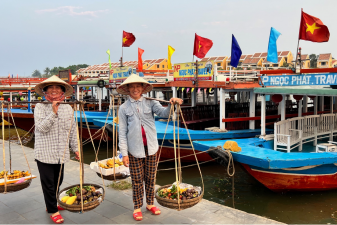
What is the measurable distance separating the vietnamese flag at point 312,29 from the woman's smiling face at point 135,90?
4.52m

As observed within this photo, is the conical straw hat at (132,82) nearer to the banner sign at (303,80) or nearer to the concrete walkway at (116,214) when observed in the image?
the concrete walkway at (116,214)

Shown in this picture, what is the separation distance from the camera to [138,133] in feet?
12.0

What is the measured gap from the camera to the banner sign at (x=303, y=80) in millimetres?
5621

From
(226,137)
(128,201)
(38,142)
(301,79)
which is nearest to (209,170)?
(226,137)

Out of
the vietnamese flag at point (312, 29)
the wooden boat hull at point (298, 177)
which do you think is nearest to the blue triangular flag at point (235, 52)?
the vietnamese flag at point (312, 29)

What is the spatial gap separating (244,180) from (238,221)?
411 cm

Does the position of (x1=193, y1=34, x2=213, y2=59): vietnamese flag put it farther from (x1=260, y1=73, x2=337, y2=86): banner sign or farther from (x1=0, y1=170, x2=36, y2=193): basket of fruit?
(x1=0, y1=170, x2=36, y2=193): basket of fruit

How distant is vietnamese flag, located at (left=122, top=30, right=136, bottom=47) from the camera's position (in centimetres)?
1396

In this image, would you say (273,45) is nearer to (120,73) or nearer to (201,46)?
(201,46)

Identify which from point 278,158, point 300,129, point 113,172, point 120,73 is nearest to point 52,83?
point 113,172

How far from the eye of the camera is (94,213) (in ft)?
13.5

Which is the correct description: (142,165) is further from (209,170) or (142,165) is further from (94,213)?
(209,170)

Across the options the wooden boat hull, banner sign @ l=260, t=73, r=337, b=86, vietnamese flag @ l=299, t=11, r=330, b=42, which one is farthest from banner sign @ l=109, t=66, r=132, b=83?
the wooden boat hull

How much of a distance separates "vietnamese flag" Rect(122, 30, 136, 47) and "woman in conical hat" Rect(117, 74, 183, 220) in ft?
35.4
